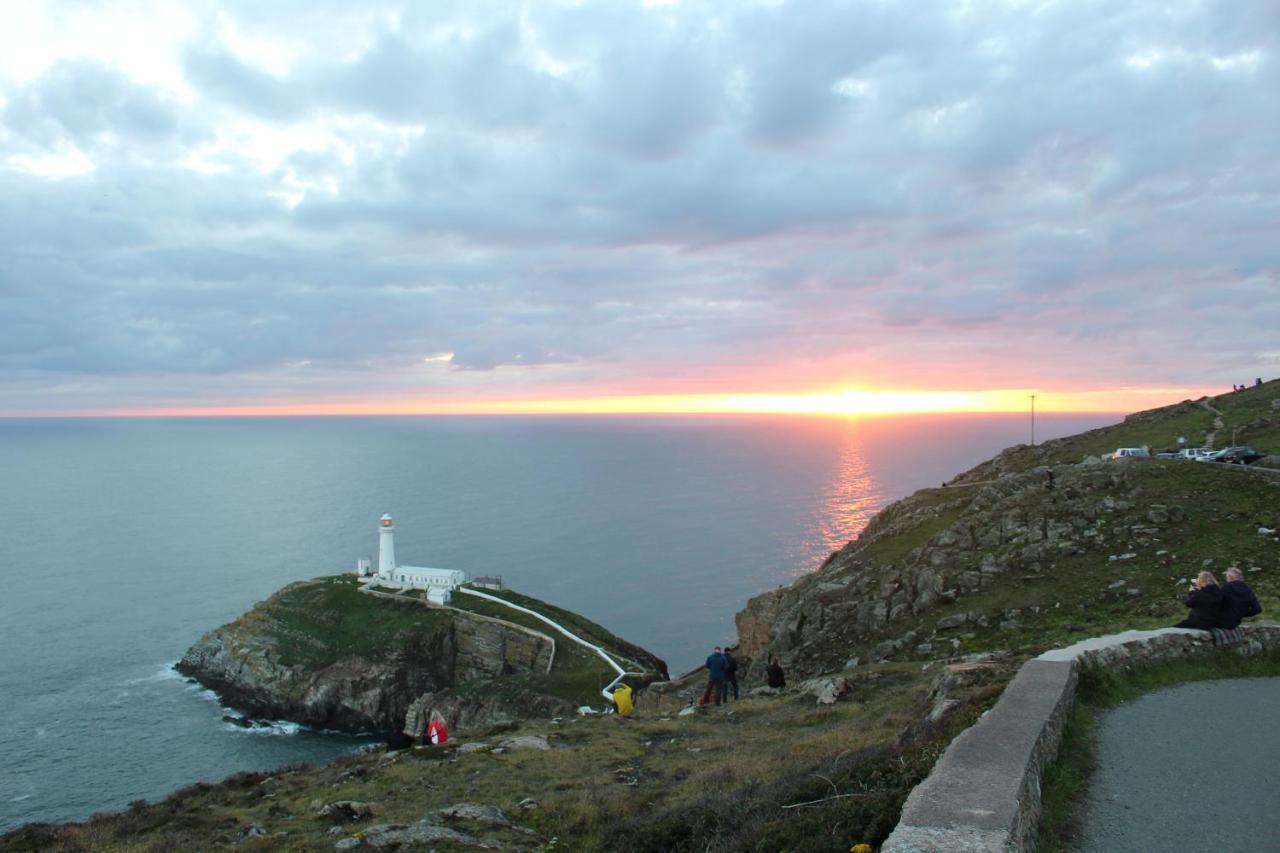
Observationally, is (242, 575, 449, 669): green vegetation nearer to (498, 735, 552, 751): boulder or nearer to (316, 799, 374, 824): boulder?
(498, 735, 552, 751): boulder

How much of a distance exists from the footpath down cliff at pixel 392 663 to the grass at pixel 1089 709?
47841 mm

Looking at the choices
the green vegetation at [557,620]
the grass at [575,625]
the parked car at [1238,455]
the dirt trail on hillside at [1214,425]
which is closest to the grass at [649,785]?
the parked car at [1238,455]

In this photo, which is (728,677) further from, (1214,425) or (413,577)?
(413,577)

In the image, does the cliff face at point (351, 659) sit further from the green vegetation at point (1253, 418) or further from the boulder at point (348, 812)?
the green vegetation at point (1253, 418)

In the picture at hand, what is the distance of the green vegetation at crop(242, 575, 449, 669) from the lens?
68.6m

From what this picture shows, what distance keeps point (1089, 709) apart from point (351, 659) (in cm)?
6568

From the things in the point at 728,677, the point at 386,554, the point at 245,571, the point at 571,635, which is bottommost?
the point at 245,571

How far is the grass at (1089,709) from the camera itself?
8531mm

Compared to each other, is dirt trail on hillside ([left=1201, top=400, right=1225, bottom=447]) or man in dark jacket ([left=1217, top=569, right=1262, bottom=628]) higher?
dirt trail on hillside ([left=1201, top=400, right=1225, bottom=447])

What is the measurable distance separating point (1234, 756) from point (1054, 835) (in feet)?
14.9

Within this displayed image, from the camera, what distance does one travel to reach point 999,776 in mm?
8219

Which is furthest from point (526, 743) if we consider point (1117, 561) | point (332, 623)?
point (332, 623)

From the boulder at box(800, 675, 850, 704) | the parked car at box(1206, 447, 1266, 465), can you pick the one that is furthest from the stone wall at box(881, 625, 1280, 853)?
the parked car at box(1206, 447, 1266, 465)

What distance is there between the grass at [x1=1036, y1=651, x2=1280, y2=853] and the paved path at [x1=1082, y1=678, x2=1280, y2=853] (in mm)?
169
